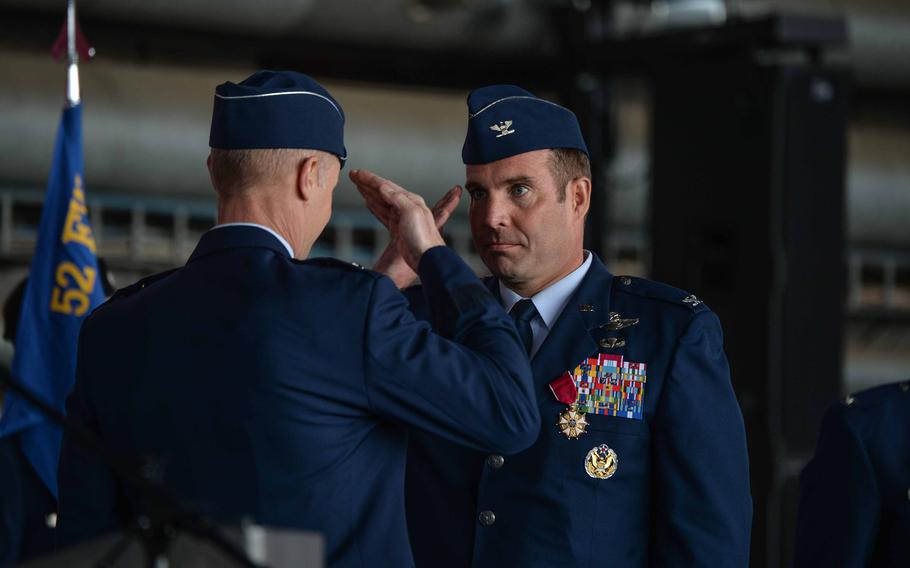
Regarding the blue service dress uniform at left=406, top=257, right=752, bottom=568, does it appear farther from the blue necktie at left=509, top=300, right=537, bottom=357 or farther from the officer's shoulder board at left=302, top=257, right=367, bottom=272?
the officer's shoulder board at left=302, top=257, right=367, bottom=272

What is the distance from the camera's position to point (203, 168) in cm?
521

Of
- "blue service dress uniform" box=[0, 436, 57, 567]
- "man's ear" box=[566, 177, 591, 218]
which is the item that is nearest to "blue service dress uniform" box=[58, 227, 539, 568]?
"man's ear" box=[566, 177, 591, 218]

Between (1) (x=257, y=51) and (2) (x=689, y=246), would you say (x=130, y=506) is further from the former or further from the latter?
(1) (x=257, y=51)

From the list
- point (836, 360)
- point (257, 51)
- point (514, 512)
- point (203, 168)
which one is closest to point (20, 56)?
point (203, 168)

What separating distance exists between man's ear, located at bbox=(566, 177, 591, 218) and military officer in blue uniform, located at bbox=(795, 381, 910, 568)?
0.40 metres

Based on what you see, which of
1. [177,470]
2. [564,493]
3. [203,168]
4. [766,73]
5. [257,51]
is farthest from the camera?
[257,51]

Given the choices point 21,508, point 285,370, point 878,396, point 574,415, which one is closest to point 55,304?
point 21,508

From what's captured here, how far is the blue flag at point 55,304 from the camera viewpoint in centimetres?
277

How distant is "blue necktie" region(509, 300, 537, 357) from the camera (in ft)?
5.99

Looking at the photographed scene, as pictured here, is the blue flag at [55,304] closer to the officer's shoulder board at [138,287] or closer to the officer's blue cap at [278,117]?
the officer's shoulder board at [138,287]

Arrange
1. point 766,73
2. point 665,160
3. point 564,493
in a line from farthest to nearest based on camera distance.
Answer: point 665,160, point 766,73, point 564,493

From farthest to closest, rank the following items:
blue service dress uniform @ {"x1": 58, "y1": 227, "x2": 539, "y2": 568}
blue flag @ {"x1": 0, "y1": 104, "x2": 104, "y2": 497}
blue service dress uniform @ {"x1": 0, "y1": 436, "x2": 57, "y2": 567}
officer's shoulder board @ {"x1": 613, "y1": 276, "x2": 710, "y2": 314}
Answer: blue flag @ {"x1": 0, "y1": 104, "x2": 104, "y2": 497} < blue service dress uniform @ {"x1": 0, "y1": 436, "x2": 57, "y2": 567} < officer's shoulder board @ {"x1": 613, "y1": 276, "x2": 710, "y2": 314} < blue service dress uniform @ {"x1": 58, "y1": 227, "x2": 539, "y2": 568}

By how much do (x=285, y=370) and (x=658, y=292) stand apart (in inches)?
23.9

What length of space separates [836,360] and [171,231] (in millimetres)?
2476
